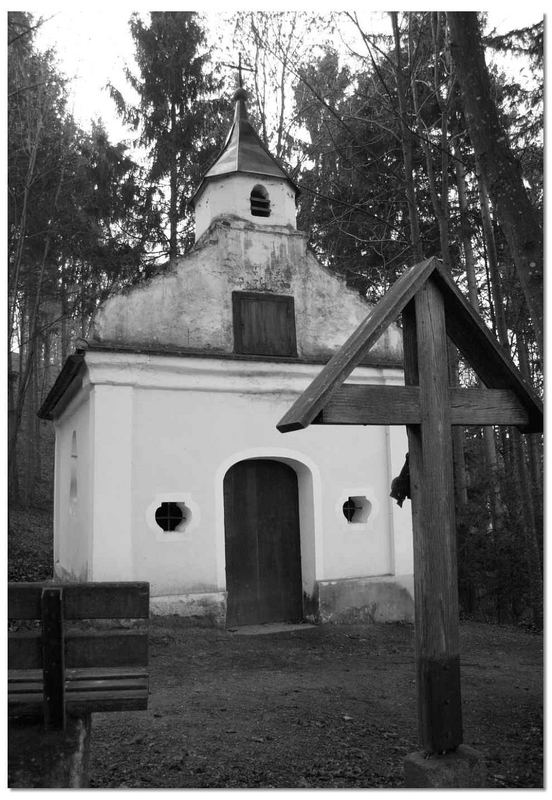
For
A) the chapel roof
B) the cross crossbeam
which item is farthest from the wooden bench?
the chapel roof

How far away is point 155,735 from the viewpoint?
16.6 ft

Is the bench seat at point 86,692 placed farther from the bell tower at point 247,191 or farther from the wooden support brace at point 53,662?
the bell tower at point 247,191

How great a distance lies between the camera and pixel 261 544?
1003cm

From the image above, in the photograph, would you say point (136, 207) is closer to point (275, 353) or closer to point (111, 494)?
point (275, 353)

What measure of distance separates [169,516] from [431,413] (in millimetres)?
6031

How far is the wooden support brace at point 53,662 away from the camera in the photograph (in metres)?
3.47

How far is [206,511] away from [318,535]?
5.64ft

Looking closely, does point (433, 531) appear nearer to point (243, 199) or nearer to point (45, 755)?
point (45, 755)

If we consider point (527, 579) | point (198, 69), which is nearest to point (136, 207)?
point (198, 69)

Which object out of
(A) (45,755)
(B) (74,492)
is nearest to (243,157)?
(B) (74,492)

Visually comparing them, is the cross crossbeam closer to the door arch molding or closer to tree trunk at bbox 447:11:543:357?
tree trunk at bbox 447:11:543:357

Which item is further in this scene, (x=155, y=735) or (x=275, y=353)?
(x=275, y=353)

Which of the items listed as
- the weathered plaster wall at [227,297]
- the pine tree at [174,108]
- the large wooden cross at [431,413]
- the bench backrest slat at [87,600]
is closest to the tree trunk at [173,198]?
the pine tree at [174,108]

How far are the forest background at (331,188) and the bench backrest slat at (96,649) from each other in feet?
24.1
